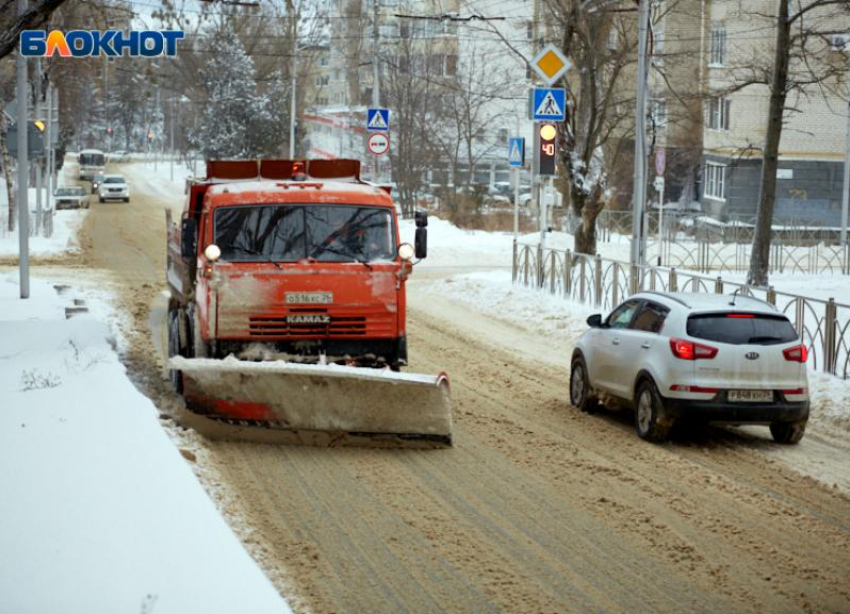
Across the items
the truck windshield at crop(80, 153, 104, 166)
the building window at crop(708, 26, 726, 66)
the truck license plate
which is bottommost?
the truck license plate

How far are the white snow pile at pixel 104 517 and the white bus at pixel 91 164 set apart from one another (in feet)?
261

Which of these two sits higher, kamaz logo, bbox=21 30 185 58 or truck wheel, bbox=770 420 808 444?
kamaz logo, bbox=21 30 185 58

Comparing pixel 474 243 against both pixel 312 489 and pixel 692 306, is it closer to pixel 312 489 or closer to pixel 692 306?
pixel 692 306

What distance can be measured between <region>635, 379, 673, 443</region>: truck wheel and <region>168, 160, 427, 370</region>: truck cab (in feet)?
8.21

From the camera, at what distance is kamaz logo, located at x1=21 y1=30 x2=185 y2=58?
22859 millimetres

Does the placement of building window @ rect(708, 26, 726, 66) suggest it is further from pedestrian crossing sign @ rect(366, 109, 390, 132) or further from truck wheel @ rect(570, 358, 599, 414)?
truck wheel @ rect(570, 358, 599, 414)

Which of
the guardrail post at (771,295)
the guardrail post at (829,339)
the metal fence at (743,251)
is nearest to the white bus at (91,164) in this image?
the metal fence at (743,251)

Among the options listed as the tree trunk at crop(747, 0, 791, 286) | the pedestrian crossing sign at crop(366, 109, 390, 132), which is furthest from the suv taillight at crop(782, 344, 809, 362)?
the pedestrian crossing sign at crop(366, 109, 390, 132)

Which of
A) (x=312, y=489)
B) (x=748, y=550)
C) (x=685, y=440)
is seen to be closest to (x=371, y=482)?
(x=312, y=489)

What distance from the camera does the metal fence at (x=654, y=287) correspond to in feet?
53.5

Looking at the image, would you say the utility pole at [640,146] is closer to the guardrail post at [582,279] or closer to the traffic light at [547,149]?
the guardrail post at [582,279]

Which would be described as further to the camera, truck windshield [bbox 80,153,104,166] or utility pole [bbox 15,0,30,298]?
truck windshield [bbox 80,153,104,166]

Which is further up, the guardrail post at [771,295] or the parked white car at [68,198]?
the guardrail post at [771,295]

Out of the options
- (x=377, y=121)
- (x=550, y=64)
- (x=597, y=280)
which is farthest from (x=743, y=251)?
(x=597, y=280)
